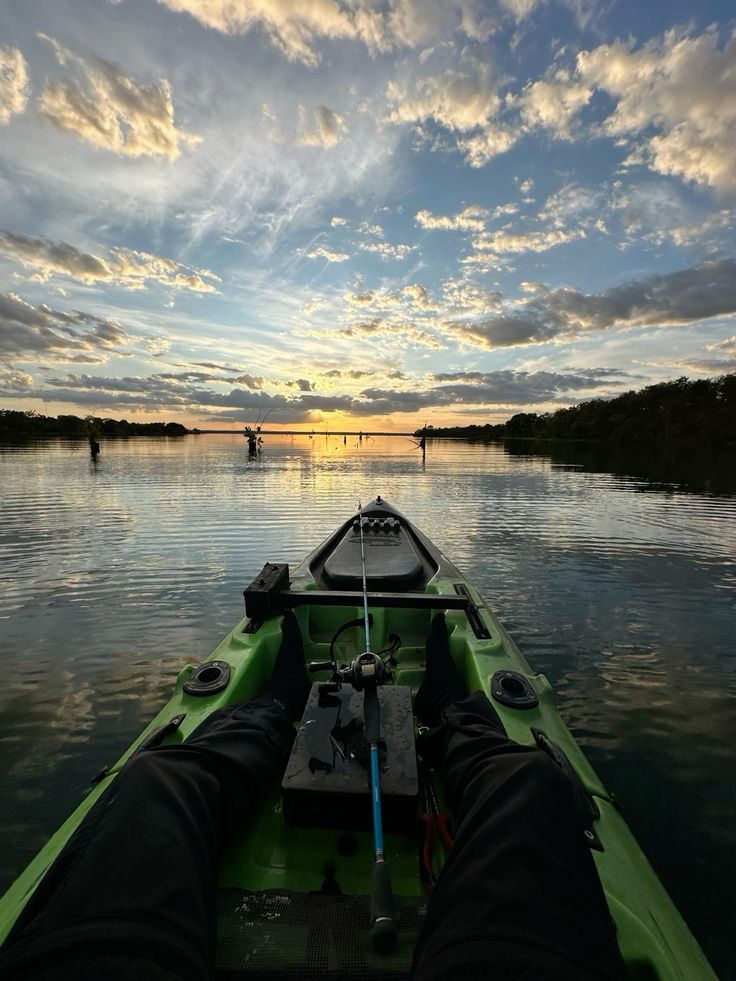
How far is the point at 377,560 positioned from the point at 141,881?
257 inches

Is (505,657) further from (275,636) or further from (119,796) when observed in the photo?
(119,796)

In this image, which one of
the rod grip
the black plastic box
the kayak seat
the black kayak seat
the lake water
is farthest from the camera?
the black kayak seat

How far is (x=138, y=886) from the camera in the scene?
1695 mm

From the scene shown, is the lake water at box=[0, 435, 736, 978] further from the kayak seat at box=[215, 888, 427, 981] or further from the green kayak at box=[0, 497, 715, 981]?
the kayak seat at box=[215, 888, 427, 981]

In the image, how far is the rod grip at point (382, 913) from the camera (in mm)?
1833

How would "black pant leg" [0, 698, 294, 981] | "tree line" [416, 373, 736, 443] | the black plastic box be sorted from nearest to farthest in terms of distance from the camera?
1. "black pant leg" [0, 698, 294, 981]
2. the black plastic box
3. "tree line" [416, 373, 736, 443]

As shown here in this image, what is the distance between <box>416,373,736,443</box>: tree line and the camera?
106 meters

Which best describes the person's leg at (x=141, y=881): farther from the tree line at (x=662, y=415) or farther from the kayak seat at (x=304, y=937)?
the tree line at (x=662, y=415)

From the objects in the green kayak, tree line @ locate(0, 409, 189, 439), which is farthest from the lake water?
tree line @ locate(0, 409, 189, 439)

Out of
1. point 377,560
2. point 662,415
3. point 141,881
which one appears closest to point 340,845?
point 141,881

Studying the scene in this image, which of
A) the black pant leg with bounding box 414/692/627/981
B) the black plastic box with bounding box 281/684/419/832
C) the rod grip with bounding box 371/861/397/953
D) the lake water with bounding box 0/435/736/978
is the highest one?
the black pant leg with bounding box 414/692/627/981

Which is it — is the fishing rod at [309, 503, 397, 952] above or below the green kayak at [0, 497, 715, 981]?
above

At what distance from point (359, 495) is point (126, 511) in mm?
11887

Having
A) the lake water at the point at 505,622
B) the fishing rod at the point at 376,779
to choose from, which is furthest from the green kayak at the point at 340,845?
the lake water at the point at 505,622
